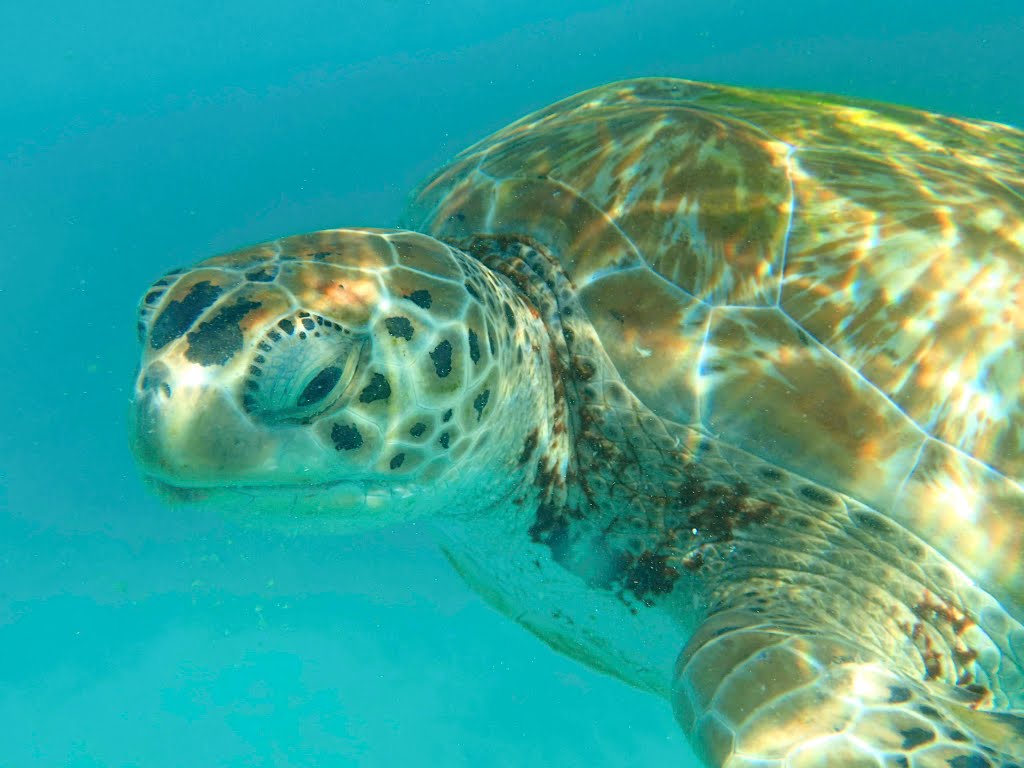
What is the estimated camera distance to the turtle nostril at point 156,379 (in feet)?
5.35

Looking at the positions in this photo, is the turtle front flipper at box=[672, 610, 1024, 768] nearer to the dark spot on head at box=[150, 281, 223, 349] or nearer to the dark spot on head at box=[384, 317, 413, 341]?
the dark spot on head at box=[384, 317, 413, 341]

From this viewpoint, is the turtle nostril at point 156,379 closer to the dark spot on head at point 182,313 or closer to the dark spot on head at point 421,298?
the dark spot on head at point 182,313

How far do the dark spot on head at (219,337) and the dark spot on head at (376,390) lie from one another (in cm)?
32

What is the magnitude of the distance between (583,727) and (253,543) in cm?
491

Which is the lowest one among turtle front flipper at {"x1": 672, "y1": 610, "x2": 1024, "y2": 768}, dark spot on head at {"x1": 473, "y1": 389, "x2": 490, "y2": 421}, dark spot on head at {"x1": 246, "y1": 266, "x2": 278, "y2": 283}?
turtle front flipper at {"x1": 672, "y1": 610, "x2": 1024, "y2": 768}

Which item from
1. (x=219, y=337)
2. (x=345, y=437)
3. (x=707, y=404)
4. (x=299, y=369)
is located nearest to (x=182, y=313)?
(x=219, y=337)

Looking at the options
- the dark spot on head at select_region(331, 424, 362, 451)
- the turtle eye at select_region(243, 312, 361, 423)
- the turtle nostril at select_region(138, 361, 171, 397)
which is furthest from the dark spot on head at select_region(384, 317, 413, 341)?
the turtle nostril at select_region(138, 361, 171, 397)

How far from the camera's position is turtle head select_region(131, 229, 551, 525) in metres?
1.64

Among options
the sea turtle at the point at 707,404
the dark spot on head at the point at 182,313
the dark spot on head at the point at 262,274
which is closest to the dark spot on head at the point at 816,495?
the sea turtle at the point at 707,404

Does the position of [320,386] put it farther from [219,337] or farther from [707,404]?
[707,404]

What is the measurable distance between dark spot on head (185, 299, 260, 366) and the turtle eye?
7 cm

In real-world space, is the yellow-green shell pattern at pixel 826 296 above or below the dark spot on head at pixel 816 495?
above

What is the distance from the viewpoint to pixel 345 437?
70.5 inches

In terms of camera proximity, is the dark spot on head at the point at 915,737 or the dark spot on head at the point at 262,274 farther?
the dark spot on head at the point at 262,274
